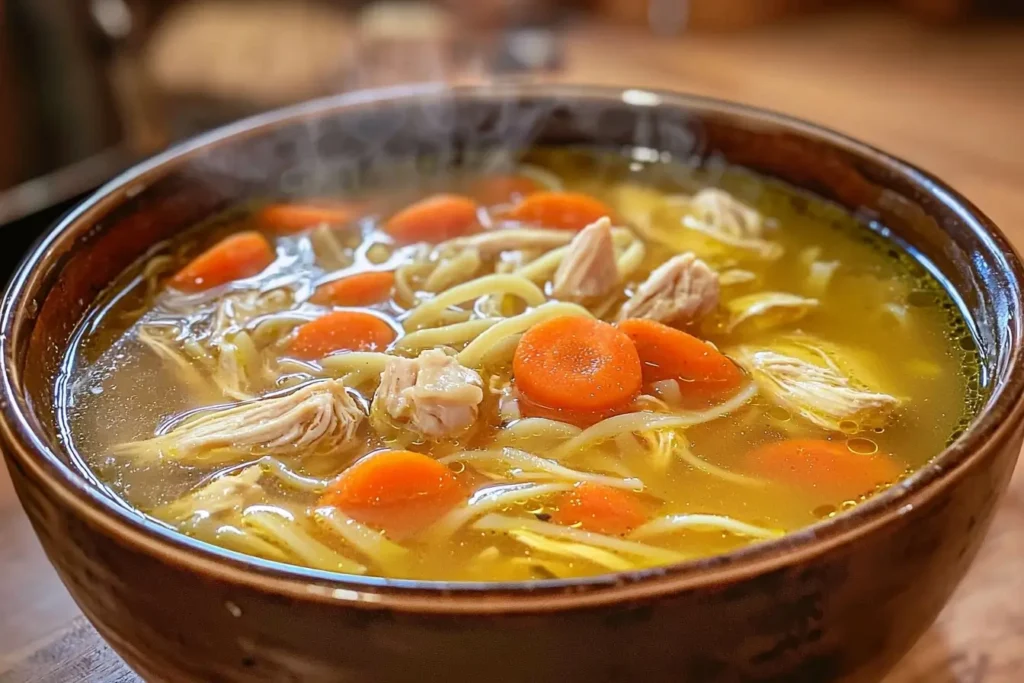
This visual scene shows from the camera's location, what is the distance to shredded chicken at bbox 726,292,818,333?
60.7 inches

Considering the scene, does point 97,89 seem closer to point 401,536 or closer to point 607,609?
point 401,536

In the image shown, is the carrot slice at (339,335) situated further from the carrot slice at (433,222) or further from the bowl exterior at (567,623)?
the bowl exterior at (567,623)

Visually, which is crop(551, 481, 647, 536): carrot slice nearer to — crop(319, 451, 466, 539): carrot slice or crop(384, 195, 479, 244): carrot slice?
crop(319, 451, 466, 539): carrot slice

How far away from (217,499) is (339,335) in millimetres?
359

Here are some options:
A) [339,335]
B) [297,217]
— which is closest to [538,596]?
[339,335]

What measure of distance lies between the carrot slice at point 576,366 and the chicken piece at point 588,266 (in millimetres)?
141

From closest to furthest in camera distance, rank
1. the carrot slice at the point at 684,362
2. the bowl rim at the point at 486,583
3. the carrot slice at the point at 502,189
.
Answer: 1. the bowl rim at the point at 486,583
2. the carrot slice at the point at 684,362
3. the carrot slice at the point at 502,189

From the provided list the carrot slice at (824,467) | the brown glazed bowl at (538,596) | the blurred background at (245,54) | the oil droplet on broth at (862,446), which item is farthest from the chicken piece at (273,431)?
the blurred background at (245,54)

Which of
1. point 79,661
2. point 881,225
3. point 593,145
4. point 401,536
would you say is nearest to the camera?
point 401,536

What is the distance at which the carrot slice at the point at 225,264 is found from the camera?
1664mm

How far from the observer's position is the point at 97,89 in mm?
3498

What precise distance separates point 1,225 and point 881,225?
214cm

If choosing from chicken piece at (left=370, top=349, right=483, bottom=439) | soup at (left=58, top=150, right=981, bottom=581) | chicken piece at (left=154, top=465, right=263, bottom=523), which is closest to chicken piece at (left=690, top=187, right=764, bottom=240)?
soup at (left=58, top=150, right=981, bottom=581)

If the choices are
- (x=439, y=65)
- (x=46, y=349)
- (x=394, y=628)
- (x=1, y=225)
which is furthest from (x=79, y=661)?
(x=439, y=65)
